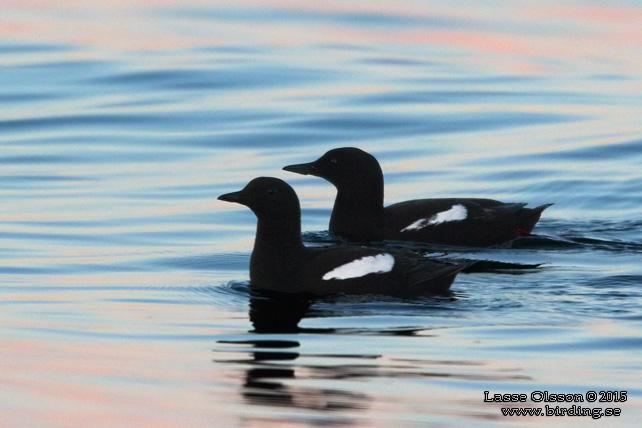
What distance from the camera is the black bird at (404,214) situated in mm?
13117

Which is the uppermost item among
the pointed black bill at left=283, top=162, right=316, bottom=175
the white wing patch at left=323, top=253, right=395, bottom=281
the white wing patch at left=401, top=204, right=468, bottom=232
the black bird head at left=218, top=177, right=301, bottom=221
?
the pointed black bill at left=283, top=162, right=316, bottom=175

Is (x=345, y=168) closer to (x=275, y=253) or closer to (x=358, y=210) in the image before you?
(x=358, y=210)

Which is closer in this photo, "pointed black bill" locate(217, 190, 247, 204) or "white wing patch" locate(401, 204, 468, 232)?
"pointed black bill" locate(217, 190, 247, 204)

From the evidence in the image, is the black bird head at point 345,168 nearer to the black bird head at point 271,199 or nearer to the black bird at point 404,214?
the black bird at point 404,214

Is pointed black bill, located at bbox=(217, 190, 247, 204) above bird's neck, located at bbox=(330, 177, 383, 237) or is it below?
above

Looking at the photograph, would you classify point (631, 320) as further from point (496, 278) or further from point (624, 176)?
point (624, 176)

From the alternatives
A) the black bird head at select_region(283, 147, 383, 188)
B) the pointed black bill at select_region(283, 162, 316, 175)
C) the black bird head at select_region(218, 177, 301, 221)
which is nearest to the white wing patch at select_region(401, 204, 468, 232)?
the black bird head at select_region(283, 147, 383, 188)

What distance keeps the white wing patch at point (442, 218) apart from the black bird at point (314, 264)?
2.28 meters

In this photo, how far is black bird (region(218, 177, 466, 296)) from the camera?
33.8 ft

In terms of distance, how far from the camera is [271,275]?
10539mm

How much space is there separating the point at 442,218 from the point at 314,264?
9.42 ft

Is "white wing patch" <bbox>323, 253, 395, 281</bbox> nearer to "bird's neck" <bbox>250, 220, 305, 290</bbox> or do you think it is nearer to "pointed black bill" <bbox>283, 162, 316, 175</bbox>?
"bird's neck" <bbox>250, 220, 305, 290</bbox>

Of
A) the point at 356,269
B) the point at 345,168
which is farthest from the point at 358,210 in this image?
the point at 356,269

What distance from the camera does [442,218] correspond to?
42.9ft
